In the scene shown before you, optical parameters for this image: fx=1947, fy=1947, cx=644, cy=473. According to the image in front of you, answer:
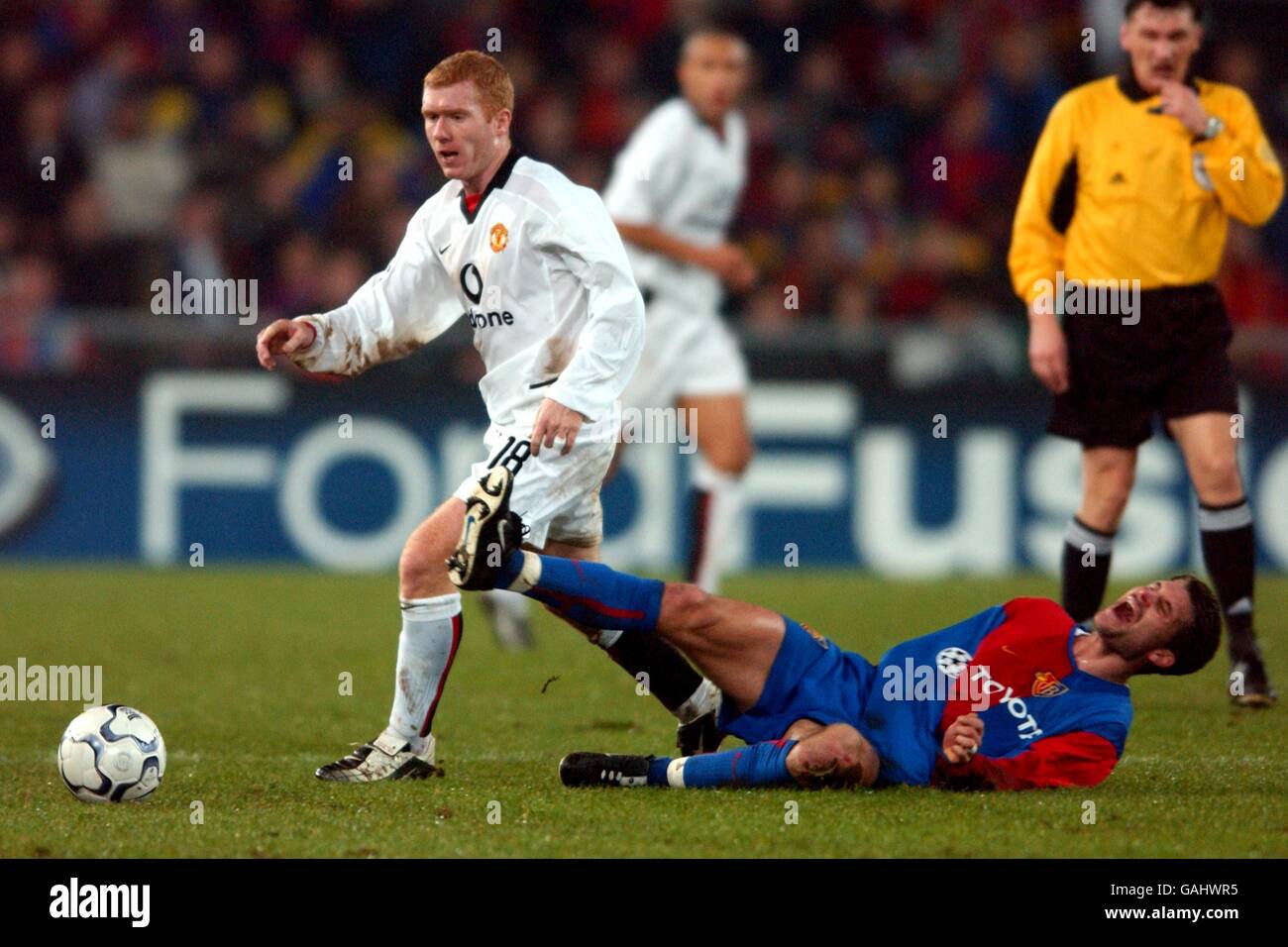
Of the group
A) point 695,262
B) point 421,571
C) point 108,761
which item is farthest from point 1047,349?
point 108,761

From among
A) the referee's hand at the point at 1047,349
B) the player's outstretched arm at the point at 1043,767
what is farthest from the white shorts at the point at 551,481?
the referee's hand at the point at 1047,349

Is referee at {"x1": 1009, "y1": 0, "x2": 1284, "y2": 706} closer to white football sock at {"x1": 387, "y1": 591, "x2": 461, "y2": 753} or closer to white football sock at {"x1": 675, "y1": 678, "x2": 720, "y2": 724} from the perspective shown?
white football sock at {"x1": 675, "y1": 678, "x2": 720, "y2": 724}

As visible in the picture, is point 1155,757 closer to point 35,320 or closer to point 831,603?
point 831,603

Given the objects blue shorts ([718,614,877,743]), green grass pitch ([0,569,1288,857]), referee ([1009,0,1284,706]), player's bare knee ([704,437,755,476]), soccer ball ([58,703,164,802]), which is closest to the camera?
green grass pitch ([0,569,1288,857])

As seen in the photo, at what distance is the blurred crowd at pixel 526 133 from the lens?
13039mm

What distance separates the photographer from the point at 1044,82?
14562 mm

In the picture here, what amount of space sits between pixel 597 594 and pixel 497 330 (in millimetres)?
905

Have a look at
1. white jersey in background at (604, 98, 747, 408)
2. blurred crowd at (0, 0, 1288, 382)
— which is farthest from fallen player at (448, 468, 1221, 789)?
blurred crowd at (0, 0, 1288, 382)

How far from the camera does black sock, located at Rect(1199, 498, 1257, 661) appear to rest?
6.65 m

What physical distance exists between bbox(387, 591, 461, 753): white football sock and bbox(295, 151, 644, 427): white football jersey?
1.83 ft

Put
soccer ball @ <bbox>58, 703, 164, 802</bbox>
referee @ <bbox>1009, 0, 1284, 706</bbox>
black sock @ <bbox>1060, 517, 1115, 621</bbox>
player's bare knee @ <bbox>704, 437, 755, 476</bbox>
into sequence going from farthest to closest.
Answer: player's bare knee @ <bbox>704, 437, 755, 476</bbox> < black sock @ <bbox>1060, 517, 1115, 621</bbox> < referee @ <bbox>1009, 0, 1284, 706</bbox> < soccer ball @ <bbox>58, 703, 164, 802</bbox>

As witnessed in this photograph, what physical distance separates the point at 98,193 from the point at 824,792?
385 inches

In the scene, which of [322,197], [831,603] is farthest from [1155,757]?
[322,197]

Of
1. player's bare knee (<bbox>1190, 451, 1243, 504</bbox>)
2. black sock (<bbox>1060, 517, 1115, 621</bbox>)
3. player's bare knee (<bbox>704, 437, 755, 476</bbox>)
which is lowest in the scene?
black sock (<bbox>1060, 517, 1115, 621</bbox>)
